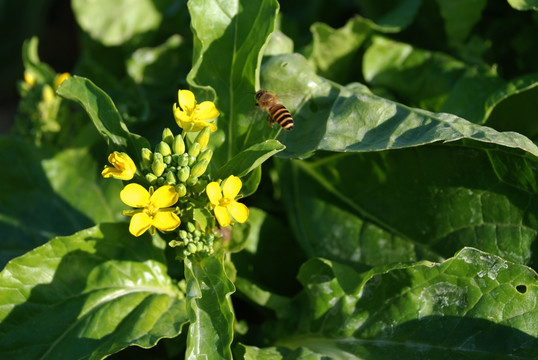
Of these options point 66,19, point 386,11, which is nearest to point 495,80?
point 386,11

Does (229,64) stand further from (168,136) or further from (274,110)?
(168,136)

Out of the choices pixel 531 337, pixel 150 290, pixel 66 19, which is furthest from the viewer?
pixel 66 19

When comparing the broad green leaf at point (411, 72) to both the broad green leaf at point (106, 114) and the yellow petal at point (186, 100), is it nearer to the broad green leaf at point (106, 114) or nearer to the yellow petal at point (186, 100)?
the yellow petal at point (186, 100)

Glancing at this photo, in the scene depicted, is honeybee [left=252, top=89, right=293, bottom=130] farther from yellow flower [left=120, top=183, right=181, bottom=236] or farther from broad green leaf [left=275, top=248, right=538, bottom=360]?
broad green leaf [left=275, top=248, right=538, bottom=360]

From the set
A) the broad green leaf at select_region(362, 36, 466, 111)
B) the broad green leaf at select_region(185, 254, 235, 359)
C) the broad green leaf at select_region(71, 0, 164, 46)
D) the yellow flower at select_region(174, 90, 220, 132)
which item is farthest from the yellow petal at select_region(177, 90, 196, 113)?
the broad green leaf at select_region(71, 0, 164, 46)

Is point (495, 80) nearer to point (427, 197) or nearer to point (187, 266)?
point (427, 197)

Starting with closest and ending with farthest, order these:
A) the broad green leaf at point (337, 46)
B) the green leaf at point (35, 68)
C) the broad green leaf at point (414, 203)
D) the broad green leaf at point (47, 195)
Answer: the broad green leaf at point (414, 203) → the broad green leaf at point (47, 195) → the broad green leaf at point (337, 46) → the green leaf at point (35, 68)

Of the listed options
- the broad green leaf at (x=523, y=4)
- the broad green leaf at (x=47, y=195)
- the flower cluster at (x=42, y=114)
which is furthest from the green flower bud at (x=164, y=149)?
the broad green leaf at (x=523, y=4)
